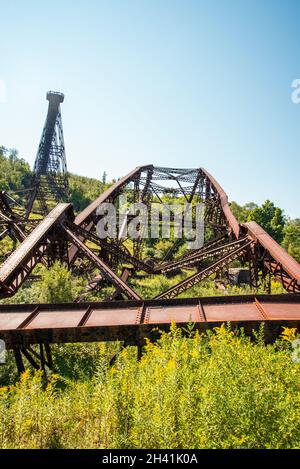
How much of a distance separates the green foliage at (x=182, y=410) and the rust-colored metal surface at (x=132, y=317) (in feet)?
2.81

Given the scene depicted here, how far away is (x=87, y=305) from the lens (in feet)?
19.3

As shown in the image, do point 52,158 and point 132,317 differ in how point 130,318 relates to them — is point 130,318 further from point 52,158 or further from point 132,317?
point 52,158

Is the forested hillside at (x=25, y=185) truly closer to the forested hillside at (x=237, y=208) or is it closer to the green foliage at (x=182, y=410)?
the forested hillside at (x=237, y=208)

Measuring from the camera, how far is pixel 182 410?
120 inches

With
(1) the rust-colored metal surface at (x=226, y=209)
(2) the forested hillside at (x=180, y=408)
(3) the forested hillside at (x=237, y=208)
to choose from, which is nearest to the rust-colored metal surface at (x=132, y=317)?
(2) the forested hillside at (x=180, y=408)

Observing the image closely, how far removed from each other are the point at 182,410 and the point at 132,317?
250 cm

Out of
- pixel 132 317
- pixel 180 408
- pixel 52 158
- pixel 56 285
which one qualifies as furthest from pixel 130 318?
pixel 52 158

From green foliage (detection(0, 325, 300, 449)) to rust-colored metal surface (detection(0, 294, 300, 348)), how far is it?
86 centimetres

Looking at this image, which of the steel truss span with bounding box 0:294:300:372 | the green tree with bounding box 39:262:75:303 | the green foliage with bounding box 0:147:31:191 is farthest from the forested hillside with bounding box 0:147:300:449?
the green foliage with bounding box 0:147:31:191

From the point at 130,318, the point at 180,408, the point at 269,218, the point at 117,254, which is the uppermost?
the point at 269,218

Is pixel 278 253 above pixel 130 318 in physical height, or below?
above
